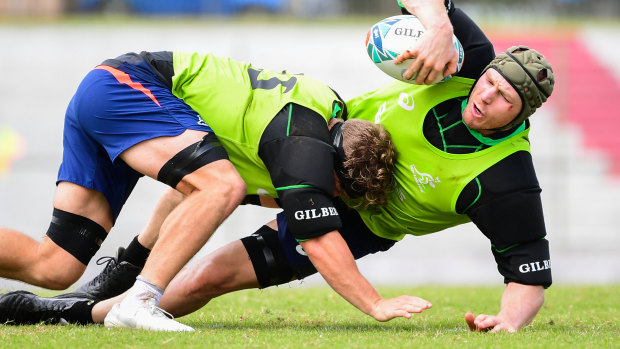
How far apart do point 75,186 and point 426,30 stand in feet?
7.69

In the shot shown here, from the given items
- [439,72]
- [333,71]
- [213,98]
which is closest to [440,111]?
[439,72]

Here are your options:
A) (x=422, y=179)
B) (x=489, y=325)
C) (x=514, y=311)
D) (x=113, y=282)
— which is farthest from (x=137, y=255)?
(x=514, y=311)

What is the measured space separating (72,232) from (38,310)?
1.67 ft

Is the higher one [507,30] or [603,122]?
[507,30]

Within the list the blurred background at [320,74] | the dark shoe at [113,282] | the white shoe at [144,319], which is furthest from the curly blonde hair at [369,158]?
the blurred background at [320,74]

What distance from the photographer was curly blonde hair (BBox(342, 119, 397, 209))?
16.2 ft

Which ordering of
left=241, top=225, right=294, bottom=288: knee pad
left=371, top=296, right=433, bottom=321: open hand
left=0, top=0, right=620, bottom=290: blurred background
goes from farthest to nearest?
left=0, top=0, right=620, bottom=290: blurred background → left=241, top=225, right=294, bottom=288: knee pad → left=371, top=296, right=433, bottom=321: open hand

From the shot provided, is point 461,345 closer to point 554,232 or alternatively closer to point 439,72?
point 439,72

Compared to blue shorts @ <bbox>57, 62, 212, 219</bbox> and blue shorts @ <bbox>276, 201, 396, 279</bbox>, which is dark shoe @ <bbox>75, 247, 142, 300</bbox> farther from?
blue shorts @ <bbox>276, 201, 396, 279</bbox>

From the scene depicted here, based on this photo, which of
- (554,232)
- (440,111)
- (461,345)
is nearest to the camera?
(461,345)

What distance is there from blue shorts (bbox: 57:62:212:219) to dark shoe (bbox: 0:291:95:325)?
0.73m

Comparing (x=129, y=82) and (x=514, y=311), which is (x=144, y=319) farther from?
(x=514, y=311)

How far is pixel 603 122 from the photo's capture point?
17.3m

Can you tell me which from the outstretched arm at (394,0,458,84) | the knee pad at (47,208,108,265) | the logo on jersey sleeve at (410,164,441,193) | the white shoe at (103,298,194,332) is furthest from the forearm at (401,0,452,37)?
the knee pad at (47,208,108,265)
